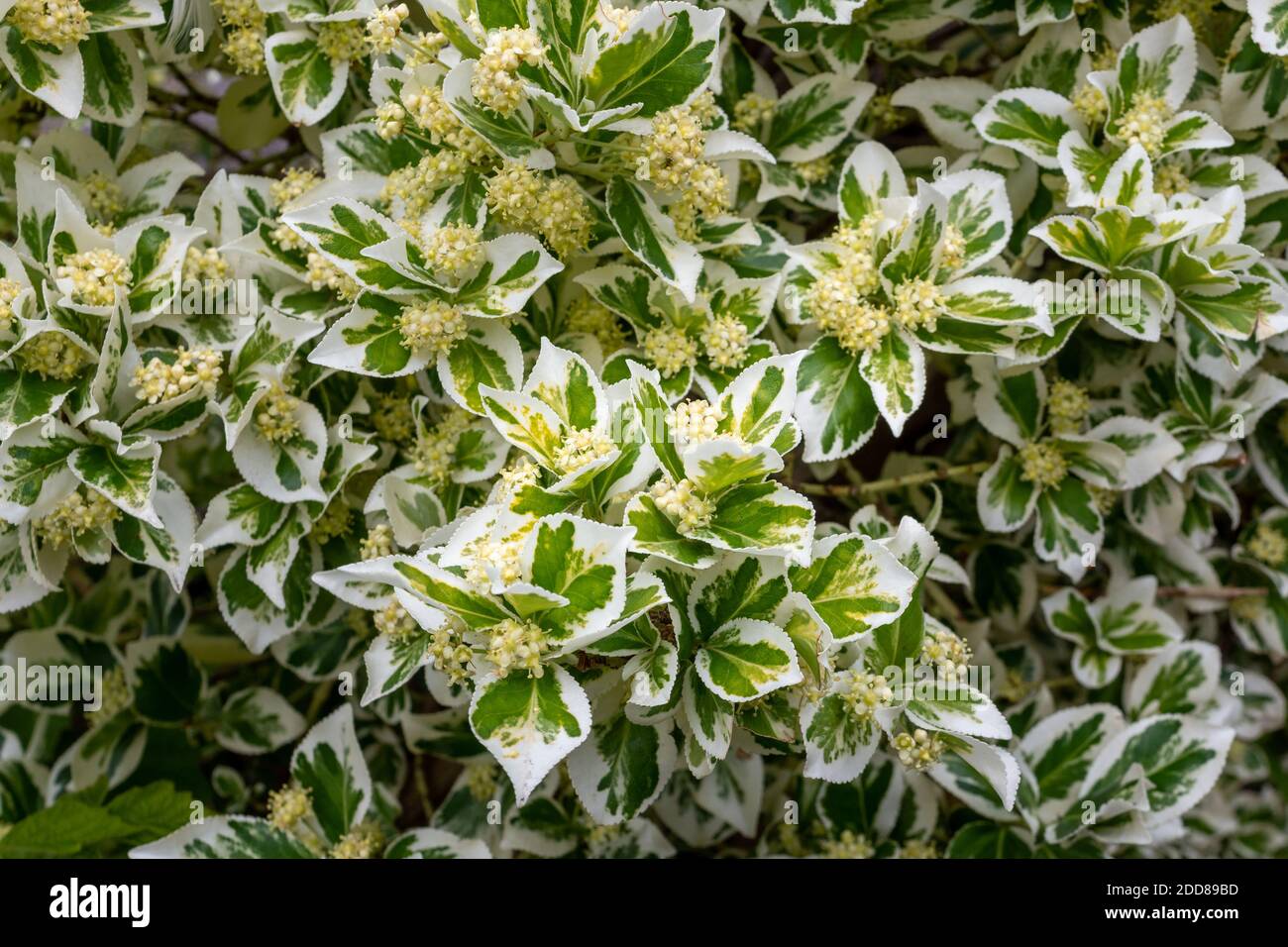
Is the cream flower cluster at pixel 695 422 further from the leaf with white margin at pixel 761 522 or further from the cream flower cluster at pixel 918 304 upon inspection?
the cream flower cluster at pixel 918 304

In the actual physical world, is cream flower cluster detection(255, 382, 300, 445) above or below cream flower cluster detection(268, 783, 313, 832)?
above

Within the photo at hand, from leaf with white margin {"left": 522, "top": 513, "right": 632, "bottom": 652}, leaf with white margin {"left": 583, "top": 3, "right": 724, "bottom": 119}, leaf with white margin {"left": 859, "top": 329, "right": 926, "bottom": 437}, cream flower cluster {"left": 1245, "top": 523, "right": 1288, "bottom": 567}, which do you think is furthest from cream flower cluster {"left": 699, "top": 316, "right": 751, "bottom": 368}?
cream flower cluster {"left": 1245, "top": 523, "right": 1288, "bottom": 567}

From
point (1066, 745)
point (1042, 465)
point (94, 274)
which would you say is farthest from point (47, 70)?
point (1066, 745)

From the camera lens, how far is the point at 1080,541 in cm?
132

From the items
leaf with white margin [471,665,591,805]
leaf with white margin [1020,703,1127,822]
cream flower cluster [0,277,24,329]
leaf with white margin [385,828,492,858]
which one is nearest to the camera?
leaf with white margin [471,665,591,805]

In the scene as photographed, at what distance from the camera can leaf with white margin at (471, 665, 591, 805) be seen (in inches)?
33.5

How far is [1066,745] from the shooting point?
4.56 feet

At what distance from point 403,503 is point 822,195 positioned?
0.59 metres

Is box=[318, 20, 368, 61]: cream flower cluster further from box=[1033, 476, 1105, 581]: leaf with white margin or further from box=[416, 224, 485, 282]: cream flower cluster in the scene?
box=[1033, 476, 1105, 581]: leaf with white margin

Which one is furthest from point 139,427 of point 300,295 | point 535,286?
point 535,286

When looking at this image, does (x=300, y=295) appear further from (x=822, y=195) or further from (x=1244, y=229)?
(x=1244, y=229)

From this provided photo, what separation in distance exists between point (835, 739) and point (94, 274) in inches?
31.5

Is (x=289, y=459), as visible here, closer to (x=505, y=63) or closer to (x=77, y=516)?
(x=77, y=516)

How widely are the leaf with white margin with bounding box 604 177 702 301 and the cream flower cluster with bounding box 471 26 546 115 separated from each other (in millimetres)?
151
